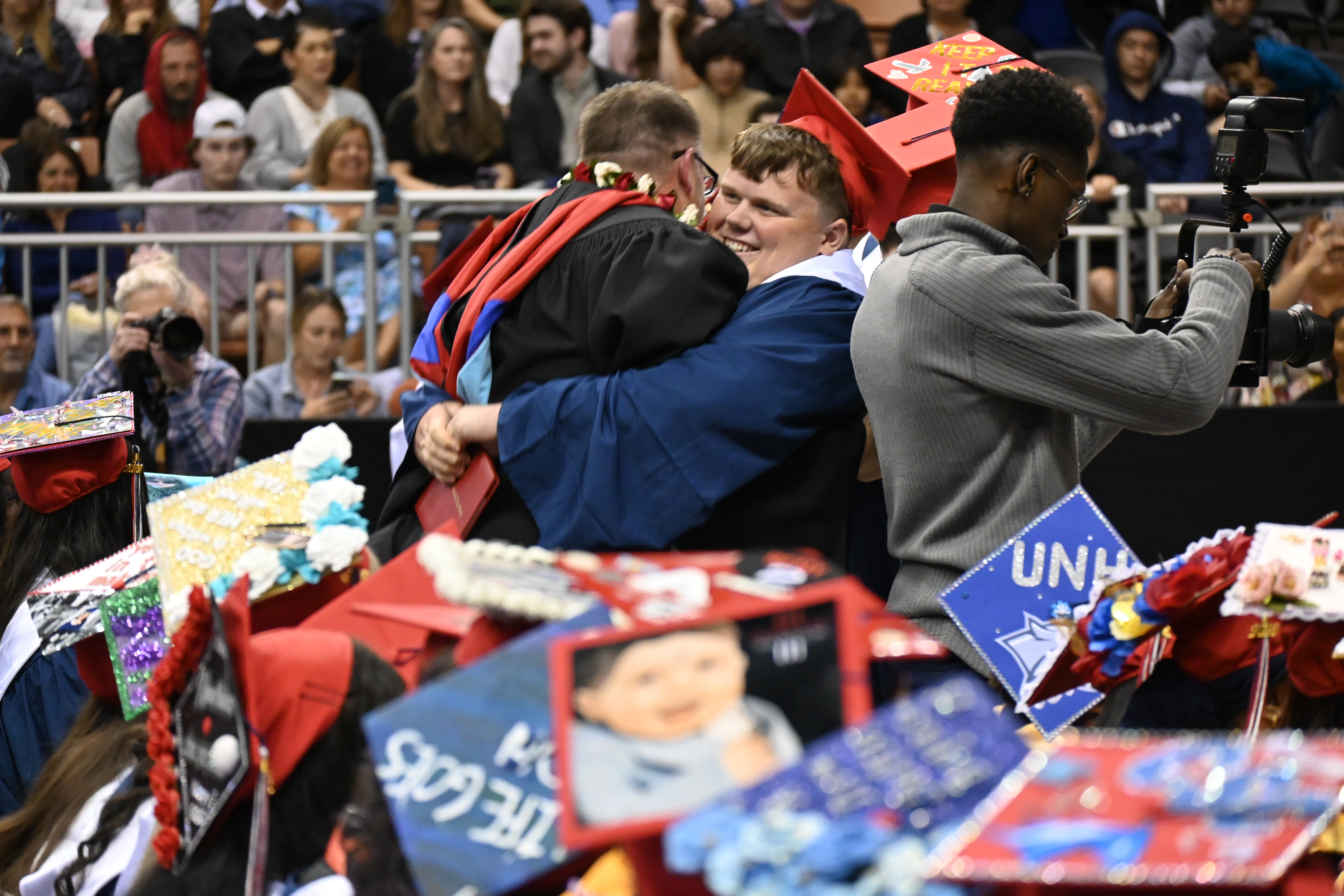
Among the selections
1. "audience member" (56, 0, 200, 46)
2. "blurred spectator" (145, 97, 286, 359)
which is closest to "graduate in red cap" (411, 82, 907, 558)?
"blurred spectator" (145, 97, 286, 359)

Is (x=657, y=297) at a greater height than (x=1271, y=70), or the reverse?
(x=1271, y=70)

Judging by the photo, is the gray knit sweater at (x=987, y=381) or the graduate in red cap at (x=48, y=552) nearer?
the gray knit sweater at (x=987, y=381)

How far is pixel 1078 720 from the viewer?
2236mm

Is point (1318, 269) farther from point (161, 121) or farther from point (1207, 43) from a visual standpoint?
point (161, 121)

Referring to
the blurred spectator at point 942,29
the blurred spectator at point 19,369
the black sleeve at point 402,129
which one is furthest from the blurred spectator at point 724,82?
the blurred spectator at point 19,369

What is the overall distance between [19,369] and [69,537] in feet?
8.10

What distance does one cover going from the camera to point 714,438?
8.37 ft

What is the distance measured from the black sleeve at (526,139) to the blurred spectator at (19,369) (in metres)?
2.04

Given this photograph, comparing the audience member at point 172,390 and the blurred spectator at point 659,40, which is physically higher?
the blurred spectator at point 659,40

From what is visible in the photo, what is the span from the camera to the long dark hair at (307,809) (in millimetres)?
1628

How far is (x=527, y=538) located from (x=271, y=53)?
5307mm

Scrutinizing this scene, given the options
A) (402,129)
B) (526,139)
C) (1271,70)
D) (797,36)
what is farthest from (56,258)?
(1271,70)

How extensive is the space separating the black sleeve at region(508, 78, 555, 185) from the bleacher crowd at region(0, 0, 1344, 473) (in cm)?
1

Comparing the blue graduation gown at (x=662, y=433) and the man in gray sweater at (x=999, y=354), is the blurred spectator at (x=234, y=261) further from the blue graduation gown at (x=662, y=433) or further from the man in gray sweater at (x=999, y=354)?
the man in gray sweater at (x=999, y=354)
